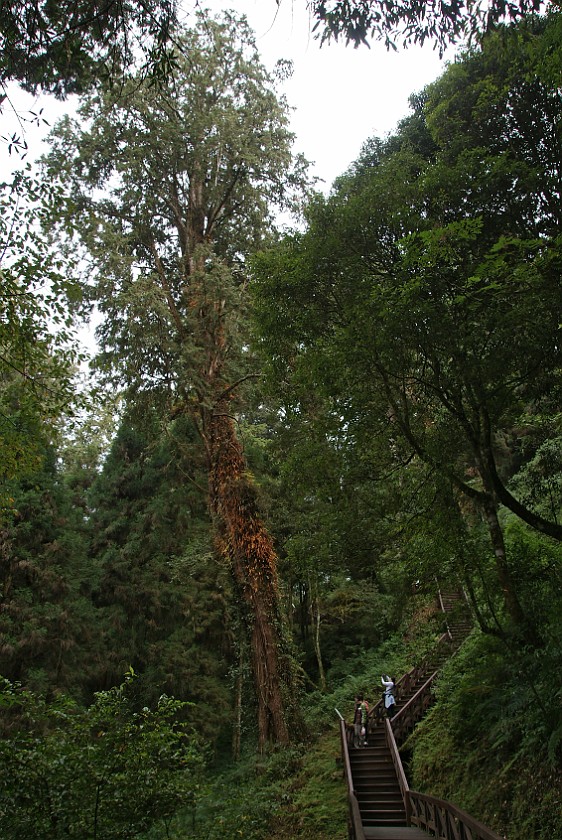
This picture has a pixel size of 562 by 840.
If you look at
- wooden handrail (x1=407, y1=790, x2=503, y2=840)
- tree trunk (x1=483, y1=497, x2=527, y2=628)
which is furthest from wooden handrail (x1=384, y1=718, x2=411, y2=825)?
tree trunk (x1=483, y1=497, x2=527, y2=628)

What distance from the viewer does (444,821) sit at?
6.07 m

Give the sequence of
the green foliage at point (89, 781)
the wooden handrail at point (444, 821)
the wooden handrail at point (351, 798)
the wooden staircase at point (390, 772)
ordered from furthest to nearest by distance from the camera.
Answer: the wooden staircase at point (390, 772) < the wooden handrail at point (351, 798) < the green foliage at point (89, 781) < the wooden handrail at point (444, 821)

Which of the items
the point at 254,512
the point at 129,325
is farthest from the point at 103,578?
the point at 129,325

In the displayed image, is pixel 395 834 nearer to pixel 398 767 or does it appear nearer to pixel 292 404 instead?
pixel 398 767

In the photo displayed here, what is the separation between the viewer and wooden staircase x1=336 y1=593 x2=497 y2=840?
23.4 feet

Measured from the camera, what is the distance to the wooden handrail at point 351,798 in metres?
6.97

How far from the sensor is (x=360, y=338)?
22.1 feet

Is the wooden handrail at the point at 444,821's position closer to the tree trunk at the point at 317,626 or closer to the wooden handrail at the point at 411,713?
the wooden handrail at the point at 411,713

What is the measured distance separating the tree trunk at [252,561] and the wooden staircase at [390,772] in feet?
5.39

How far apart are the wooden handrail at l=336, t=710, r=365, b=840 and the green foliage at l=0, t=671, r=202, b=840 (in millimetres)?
2066

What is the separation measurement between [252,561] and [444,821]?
21.3 ft

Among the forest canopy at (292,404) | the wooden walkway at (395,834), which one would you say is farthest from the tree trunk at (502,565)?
the wooden walkway at (395,834)

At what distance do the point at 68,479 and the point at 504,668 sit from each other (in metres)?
20.0

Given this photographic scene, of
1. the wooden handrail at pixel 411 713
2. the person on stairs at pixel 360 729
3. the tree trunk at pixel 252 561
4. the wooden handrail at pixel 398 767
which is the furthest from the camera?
the wooden handrail at pixel 411 713
